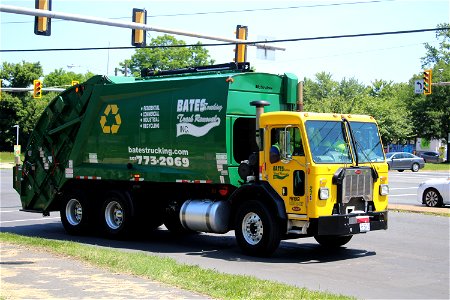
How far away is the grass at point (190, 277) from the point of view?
329 inches

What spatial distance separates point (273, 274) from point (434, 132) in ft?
228

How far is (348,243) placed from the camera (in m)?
14.2

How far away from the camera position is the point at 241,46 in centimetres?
2164

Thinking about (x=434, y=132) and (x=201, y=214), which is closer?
(x=201, y=214)

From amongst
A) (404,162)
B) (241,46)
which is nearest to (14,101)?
(404,162)

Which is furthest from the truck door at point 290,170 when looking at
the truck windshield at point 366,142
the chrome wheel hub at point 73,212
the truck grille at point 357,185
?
the chrome wheel hub at point 73,212

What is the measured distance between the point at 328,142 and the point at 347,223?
1.49 meters

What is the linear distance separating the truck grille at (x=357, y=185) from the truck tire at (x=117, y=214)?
495cm

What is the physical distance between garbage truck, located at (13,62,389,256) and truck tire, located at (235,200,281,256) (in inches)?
0.7

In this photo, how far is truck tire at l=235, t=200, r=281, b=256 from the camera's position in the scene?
12094mm

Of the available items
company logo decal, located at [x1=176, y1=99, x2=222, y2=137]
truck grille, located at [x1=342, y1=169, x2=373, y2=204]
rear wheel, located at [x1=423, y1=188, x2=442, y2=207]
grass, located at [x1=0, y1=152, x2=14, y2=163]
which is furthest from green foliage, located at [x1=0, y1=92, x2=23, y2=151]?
truck grille, located at [x1=342, y1=169, x2=373, y2=204]

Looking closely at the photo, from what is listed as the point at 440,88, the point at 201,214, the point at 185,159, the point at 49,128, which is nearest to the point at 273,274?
the point at 201,214

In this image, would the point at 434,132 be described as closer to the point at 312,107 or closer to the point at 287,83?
the point at 312,107

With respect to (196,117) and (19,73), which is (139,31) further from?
(19,73)
